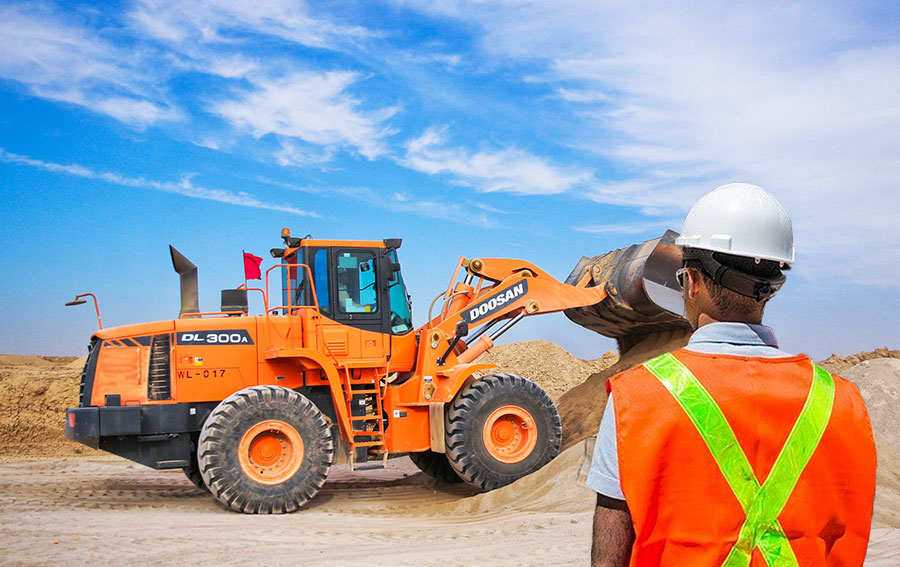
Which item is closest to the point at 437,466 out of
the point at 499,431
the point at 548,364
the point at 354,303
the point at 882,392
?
the point at 499,431

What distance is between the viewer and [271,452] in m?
9.22

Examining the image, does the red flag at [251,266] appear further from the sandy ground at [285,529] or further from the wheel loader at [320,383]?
the sandy ground at [285,529]

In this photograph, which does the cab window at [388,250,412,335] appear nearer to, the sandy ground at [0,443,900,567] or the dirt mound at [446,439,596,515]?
the sandy ground at [0,443,900,567]

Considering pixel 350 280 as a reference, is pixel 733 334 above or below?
below

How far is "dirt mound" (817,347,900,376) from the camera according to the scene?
47.0 ft

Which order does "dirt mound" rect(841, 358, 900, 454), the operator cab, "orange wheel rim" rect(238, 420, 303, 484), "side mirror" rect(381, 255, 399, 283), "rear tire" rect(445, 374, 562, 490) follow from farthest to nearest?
1. "dirt mound" rect(841, 358, 900, 454)
2. "side mirror" rect(381, 255, 399, 283)
3. the operator cab
4. "rear tire" rect(445, 374, 562, 490)
5. "orange wheel rim" rect(238, 420, 303, 484)

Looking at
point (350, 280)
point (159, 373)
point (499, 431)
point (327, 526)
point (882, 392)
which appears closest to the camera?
Result: point (327, 526)

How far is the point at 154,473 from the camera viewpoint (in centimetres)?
1309

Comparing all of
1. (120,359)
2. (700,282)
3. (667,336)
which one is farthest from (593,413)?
(700,282)

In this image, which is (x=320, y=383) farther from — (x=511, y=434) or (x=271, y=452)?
(x=511, y=434)

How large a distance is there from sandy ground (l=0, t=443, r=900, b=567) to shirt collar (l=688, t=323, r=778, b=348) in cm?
443

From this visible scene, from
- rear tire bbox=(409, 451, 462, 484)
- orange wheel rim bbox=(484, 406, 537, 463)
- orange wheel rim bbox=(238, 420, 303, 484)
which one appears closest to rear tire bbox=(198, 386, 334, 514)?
orange wheel rim bbox=(238, 420, 303, 484)

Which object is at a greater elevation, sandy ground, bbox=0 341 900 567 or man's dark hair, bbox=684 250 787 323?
man's dark hair, bbox=684 250 787 323

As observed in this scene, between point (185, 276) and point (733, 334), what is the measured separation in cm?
948
